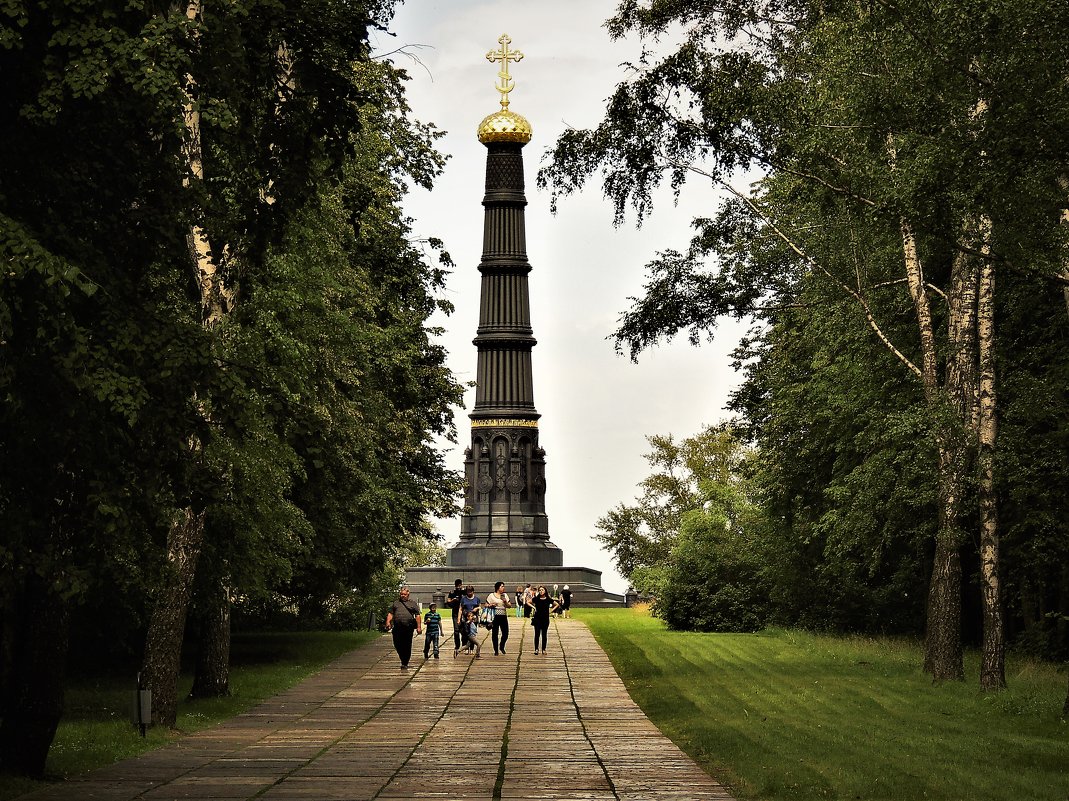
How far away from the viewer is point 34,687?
14641mm

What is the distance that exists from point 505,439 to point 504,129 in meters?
12.9

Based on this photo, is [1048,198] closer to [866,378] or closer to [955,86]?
[955,86]

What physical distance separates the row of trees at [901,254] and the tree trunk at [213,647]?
10.4 m

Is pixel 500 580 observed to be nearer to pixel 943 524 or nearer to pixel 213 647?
pixel 213 647

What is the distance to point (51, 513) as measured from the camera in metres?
12.6

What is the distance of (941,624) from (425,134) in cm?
1732

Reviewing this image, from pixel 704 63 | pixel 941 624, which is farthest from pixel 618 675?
pixel 704 63

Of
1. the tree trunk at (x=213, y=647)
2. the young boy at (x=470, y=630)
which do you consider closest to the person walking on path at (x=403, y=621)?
the young boy at (x=470, y=630)

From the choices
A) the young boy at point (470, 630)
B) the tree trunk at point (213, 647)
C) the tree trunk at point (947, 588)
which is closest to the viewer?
the tree trunk at point (213, 647)

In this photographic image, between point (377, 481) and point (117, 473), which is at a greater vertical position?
point (377, 481)

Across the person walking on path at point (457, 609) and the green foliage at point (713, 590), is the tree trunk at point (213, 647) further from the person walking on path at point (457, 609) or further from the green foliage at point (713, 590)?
the green foliage at point (713, 590)

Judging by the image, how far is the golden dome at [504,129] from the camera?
60.1 meters

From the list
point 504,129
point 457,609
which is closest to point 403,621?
point 457,609

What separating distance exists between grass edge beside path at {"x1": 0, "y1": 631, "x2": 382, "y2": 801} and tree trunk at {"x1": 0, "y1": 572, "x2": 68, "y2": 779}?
0.30m
